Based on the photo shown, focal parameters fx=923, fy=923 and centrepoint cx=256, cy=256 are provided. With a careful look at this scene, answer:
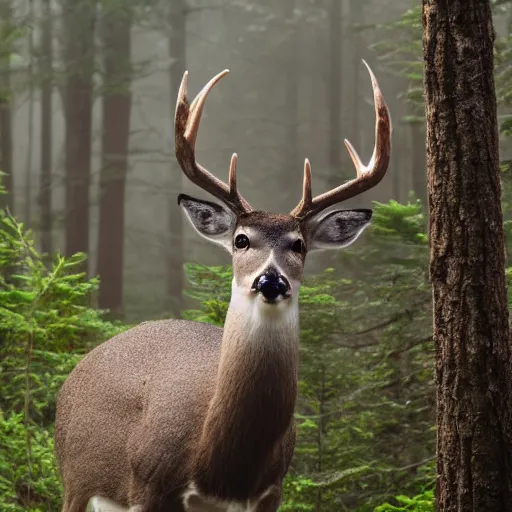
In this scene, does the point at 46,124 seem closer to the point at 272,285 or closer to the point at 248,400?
the point at 248,400

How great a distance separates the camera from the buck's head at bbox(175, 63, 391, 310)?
4680 mm

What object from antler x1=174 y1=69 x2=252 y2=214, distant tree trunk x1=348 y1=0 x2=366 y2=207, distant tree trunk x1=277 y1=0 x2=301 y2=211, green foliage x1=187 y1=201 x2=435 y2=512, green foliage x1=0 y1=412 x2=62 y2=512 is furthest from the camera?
distant tree trunk x1=277 y1=0 x2=301 y2=211

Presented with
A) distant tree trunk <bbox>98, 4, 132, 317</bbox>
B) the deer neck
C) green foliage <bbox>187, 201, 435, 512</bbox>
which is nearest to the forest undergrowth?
green foliage <bbox>187, 201, 435, 512</bbox>

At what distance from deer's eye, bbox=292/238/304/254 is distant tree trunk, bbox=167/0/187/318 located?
1504 cm

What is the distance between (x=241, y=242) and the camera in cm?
480

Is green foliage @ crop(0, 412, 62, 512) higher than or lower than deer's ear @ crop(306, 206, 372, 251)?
lower

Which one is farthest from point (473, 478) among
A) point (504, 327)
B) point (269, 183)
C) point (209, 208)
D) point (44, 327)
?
point (269, 183)

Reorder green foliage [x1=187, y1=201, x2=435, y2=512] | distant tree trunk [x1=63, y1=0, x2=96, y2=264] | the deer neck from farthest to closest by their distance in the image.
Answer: distant tree trunk [x1=63, y1=0, x2=96, y2=264], green foliage [x1=187, y1=201, x2=435, y2=512], the deer neck

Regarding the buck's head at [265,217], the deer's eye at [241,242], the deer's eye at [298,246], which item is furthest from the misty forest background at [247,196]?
the deer's eye at [241,242]

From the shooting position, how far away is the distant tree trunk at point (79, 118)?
17031mm

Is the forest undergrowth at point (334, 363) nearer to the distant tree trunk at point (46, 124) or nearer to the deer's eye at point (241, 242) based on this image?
the deer's eye at point (241, 242)

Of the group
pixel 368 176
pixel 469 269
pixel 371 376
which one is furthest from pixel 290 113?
pixel 469 269

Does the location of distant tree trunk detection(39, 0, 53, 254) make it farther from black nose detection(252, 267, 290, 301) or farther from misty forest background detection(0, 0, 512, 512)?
black nose detection(252, 267, 290, 301)

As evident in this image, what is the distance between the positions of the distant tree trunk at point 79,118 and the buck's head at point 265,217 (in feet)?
39.6
